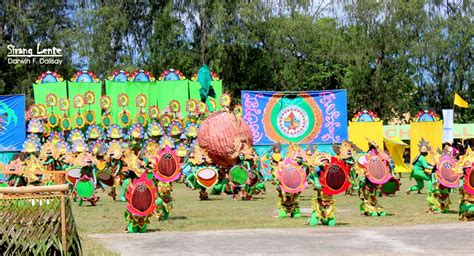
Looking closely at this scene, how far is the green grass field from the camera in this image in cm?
1470

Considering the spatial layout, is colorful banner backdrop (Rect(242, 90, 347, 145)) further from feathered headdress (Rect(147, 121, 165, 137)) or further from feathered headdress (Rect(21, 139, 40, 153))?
feathered headdress (Rect(21, 139, 40, 153))

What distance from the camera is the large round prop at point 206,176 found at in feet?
74.3

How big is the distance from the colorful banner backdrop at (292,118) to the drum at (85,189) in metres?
12.3

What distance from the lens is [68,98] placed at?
32312 mm

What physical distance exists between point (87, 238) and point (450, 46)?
109 feet

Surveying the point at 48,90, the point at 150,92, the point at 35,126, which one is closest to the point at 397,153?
the point at 150,92

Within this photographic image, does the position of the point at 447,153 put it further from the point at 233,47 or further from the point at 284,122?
the point at 233,47

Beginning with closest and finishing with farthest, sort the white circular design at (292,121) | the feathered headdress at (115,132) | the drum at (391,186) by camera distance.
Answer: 1. the drum at (391,186)
2. the feathered headdress at (115,132)
3. the white circular design at (292,121)

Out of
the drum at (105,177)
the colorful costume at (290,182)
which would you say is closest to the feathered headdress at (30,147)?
the drum at (105,177)

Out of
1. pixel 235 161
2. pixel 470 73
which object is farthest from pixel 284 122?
pixel 470 73

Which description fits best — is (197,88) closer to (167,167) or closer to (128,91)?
(128,91)

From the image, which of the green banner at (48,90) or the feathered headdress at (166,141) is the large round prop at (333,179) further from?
the green banner at (48,90)

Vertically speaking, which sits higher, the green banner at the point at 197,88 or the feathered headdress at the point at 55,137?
the green banner at the point at 197,88

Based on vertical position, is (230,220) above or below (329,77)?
below
